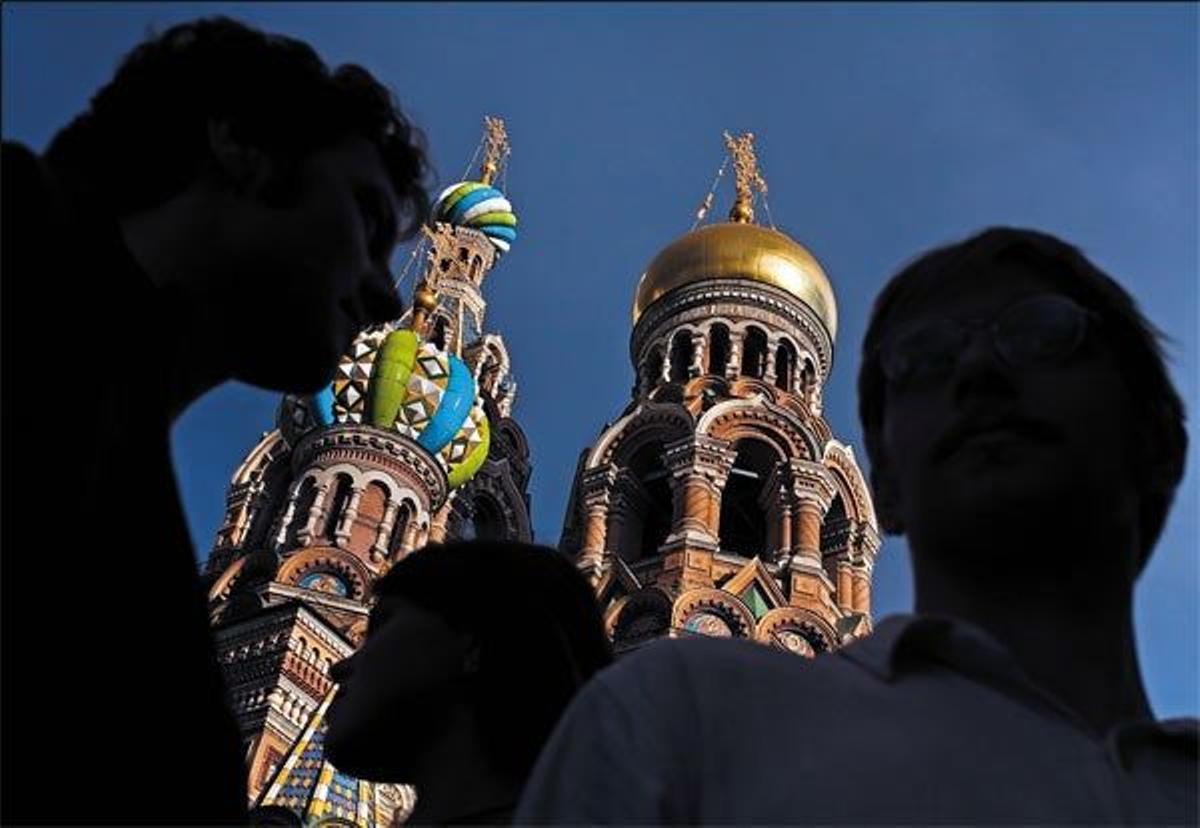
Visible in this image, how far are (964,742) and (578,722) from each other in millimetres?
367

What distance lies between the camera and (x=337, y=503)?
2144 centimetres

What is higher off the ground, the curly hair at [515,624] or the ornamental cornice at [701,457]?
the ornamental cornice at [701,457]

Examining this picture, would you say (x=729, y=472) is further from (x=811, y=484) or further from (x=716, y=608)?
(x=716, y=608)

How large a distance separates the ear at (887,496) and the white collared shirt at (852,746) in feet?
1.16

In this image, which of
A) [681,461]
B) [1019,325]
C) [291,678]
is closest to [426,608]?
[1019,325]

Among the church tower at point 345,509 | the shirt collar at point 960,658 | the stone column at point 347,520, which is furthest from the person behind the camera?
the stone column at point 347,520

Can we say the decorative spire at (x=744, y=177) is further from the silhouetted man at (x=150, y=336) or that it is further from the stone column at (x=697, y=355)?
the silhouetted man at (x=150, y=336)

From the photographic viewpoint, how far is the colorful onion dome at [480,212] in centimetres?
3359

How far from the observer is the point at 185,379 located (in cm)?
196

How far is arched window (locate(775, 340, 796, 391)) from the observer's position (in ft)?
82.6

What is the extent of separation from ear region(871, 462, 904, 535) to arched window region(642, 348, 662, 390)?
2304 cm

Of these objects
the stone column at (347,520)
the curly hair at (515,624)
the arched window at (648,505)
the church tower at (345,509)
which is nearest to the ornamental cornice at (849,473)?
the arched window at (648,505)

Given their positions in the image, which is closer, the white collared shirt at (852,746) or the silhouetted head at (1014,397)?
the white collared shirt at (852,746)

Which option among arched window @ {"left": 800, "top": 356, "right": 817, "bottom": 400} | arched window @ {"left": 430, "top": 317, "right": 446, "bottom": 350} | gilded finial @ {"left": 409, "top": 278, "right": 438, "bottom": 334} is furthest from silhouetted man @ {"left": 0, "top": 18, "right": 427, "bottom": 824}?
arched window @ {"left": 430, "top": 317, "right": 446, "bottom": 350}
